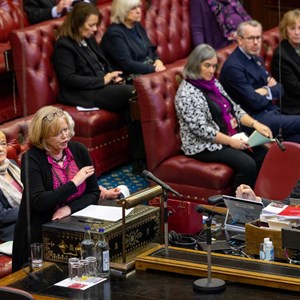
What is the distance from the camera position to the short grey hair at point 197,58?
738 cm

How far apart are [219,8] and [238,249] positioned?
4052 millimetres

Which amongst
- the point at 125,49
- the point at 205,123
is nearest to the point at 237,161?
the point at 205,123

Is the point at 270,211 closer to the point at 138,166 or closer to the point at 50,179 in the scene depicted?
the point at 50,179

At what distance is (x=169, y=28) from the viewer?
370 inches

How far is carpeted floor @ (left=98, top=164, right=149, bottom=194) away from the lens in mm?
7909

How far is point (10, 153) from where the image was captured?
638 cm

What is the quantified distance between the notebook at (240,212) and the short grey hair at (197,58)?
1.84 metres

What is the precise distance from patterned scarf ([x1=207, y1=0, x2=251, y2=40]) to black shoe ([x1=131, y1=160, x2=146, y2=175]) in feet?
5.54

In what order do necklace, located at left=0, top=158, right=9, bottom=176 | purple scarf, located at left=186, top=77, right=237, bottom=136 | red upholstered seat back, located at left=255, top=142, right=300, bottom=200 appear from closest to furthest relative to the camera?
necklace, located at left=0, top=158, right=9, bottom=176
red upholstered seat back, located at left=255, top=142, right=300, bottom=200
purple scarf, located at left=186, top=77, right=237, bottom=136

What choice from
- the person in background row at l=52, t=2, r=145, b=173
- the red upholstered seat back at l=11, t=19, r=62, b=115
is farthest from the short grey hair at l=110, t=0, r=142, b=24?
the red upholstered seat back at l=11, t=19, r=62, b=115

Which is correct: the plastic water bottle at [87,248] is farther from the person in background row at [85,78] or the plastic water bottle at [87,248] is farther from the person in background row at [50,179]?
the person in background row at [85,78]

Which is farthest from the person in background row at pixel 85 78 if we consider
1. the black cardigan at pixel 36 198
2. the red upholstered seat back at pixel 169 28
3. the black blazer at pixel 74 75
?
the black cardigan at pixel 36 198

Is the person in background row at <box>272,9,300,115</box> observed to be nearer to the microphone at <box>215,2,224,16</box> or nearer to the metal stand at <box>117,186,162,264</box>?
the microphone at <box>215,2,224,16</box>

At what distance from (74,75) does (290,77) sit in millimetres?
1680
